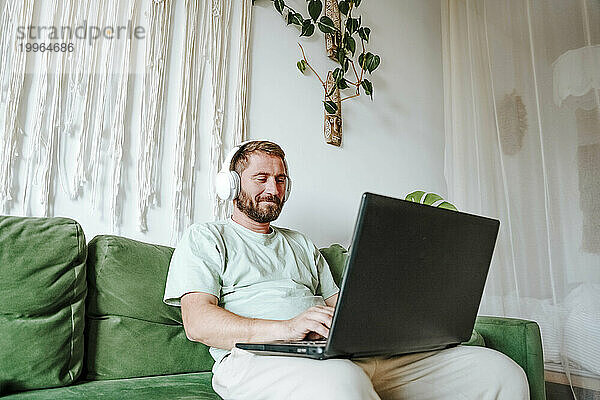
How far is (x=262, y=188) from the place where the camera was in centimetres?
181

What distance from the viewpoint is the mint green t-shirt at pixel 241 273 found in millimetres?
1547

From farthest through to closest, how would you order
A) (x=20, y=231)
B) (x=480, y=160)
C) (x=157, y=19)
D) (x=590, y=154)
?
(x=480, y=160), (x=590, y=154), (x=157, y=19), (x=20, y=231)

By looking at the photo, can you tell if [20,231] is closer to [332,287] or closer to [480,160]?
[332,287]

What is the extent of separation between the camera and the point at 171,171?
2.08 metres

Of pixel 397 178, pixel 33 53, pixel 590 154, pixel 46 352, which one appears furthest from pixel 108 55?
pixel 590 154

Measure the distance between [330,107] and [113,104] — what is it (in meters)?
1.00

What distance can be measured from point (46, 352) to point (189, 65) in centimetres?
119

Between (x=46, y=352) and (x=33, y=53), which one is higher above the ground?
(x=33, y=53)

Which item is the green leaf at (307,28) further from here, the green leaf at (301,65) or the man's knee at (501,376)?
the man's knee at (501,376)

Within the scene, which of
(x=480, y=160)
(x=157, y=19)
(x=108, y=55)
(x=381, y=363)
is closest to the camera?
(x=381, y=363)

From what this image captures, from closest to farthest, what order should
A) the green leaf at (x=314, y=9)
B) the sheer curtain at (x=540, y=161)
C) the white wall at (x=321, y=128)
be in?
1. the white wall at (x=321, y=128)
2. the sheer curtain at (x=540, y=161)
3. the green leaf at (x=314, y=9)

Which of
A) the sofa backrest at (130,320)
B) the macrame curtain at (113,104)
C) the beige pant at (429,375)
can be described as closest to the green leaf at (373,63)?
the macrame curtain at (113,104)

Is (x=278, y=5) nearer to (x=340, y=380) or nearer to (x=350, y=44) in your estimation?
(x=350, y=44)

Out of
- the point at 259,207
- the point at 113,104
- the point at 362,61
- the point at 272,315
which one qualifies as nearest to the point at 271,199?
the point at 259,207
